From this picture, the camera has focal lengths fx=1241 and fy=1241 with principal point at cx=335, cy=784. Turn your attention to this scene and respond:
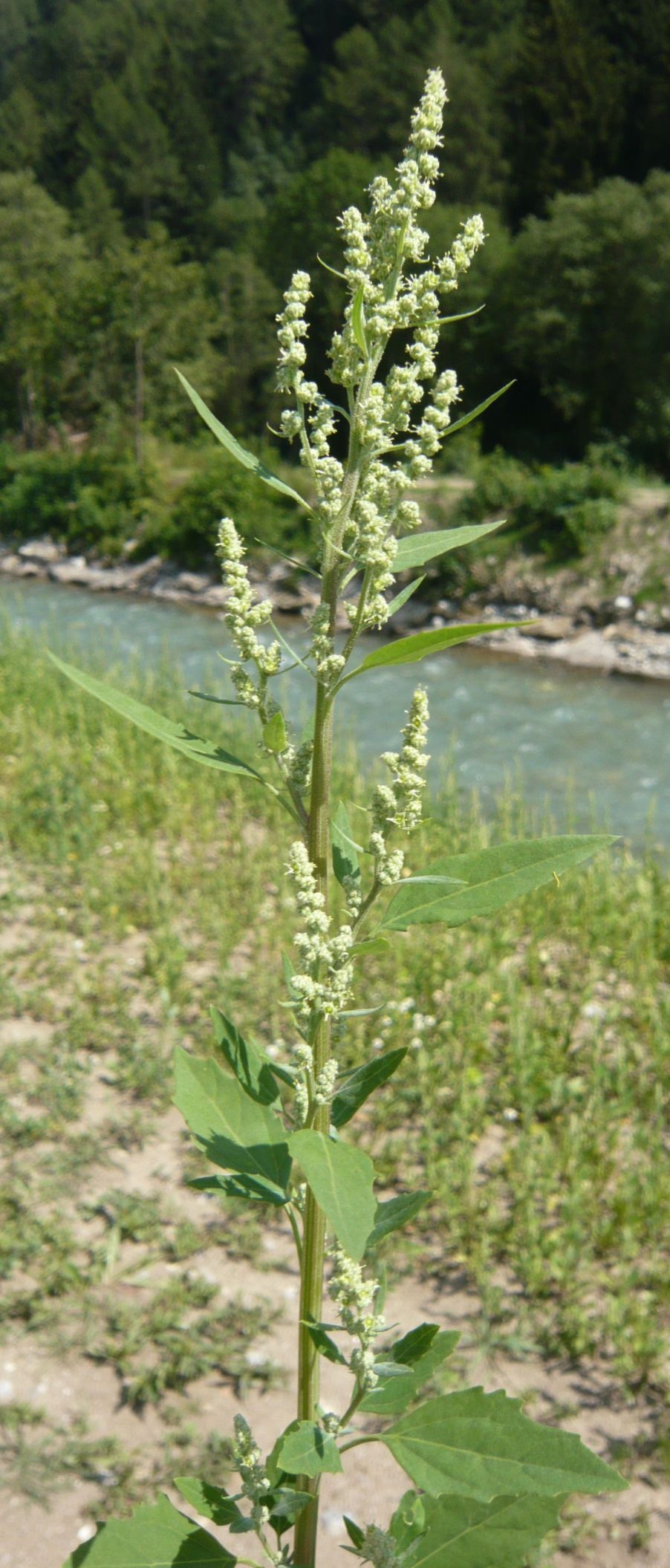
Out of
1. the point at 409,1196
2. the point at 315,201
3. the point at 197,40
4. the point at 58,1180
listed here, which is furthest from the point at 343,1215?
the point at 197,40

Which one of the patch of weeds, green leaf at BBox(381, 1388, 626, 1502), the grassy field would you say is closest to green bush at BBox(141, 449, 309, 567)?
the grassy field

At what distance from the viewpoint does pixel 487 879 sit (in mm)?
1263

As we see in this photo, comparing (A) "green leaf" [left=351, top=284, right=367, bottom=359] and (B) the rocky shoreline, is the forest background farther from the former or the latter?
(A) "green leaf" [left=351, top=284, right=367, bottom=359]

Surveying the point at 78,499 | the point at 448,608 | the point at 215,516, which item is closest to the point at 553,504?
the point at 448,608

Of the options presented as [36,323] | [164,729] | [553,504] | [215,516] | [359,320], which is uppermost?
[359,320]

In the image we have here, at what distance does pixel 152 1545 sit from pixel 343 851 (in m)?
0.77

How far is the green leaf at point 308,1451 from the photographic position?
47.5 inches

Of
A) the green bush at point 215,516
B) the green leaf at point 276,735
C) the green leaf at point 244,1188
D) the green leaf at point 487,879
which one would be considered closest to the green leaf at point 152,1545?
the green leaf at point 244,1188

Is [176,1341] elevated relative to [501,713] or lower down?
elevated

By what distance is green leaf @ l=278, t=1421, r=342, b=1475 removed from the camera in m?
1.21

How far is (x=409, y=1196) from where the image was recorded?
1351 mm

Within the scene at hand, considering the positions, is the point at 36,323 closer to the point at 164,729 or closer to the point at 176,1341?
the point at 176,1341

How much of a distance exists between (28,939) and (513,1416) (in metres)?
4.42

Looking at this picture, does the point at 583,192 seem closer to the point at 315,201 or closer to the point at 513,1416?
the point at 315,201
